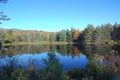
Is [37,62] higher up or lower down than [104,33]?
lower down

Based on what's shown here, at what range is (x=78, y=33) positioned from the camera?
4397 inches

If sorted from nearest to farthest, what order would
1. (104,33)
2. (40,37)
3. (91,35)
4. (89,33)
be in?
(104,33) < (89,33) < (91,35) < (40,37)

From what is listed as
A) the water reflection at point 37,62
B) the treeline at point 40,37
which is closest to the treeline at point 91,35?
the treeline at point 40,37

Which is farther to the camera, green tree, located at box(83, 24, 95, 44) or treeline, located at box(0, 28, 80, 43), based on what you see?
treeline, located at box(0, 28, 80, 43)

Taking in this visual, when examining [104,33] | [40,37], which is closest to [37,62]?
[104,33]

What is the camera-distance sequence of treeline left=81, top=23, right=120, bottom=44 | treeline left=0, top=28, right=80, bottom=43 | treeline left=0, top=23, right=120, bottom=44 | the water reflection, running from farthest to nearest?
treeline left=0, top=28, right=80, bottom=43
treeline left=0, top=23, right=120, bottom=44
treeline left=81, top=23, right=120, bottom=44
the water reflection

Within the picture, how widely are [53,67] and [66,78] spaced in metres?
0.76

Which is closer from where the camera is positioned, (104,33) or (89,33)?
(104,33)

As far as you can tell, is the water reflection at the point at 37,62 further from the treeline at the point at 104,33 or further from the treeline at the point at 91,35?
the treeline at the point at 104,33

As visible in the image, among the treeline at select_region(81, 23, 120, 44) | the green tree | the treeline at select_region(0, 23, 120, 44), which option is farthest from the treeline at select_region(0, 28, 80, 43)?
the treeline at select_region(81, 23, 120, 44)

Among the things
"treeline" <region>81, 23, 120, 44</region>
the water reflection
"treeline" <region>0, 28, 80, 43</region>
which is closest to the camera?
the water reflection

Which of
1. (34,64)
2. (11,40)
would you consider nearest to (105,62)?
(34,64)

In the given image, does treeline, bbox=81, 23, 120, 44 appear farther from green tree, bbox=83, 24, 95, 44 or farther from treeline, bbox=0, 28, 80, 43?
treeline, bbox=0, 28, 80, 43

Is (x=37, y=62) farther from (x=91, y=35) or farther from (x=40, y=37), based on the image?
(x=40, y=37)
